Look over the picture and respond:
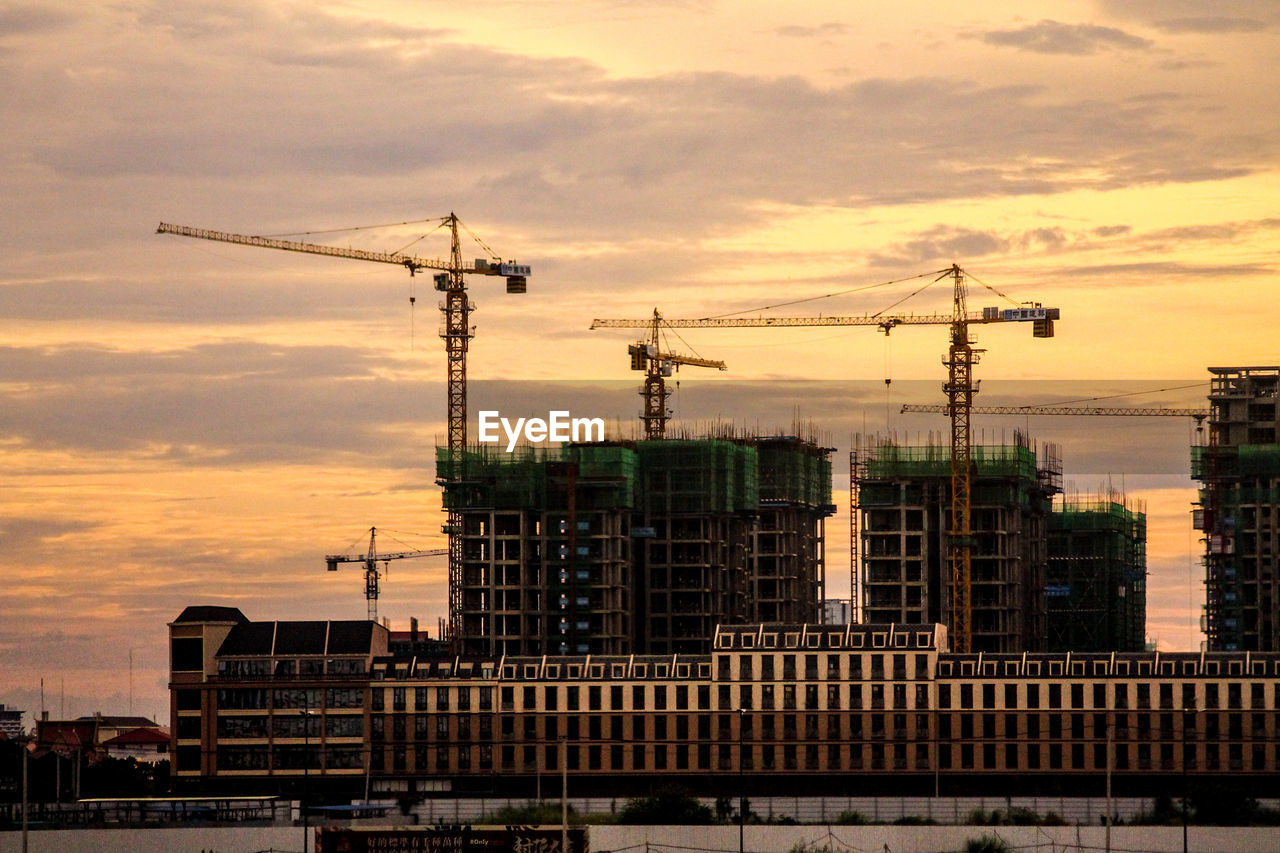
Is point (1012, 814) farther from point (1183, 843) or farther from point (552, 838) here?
point (552, 838)

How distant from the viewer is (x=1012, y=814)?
17975 centimetres

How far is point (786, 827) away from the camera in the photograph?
16875cm

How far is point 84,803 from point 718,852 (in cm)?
5314

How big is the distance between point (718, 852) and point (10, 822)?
56775 mm

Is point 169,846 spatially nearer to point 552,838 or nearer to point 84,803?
point 84,803

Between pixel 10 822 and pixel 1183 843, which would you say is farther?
pixel 10 822

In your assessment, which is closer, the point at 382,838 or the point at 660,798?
the point at 382,838

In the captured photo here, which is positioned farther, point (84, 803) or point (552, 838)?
point (84, 803)

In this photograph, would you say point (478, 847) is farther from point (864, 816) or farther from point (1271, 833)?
point (1271, 833)

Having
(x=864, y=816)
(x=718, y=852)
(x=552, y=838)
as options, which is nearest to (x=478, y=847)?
(x=552, y=838)

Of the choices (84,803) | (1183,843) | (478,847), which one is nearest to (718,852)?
(478,847)

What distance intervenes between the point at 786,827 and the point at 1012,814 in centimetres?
2112

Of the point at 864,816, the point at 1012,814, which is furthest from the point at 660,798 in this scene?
the point at 1012,814

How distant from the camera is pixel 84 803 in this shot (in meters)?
186
